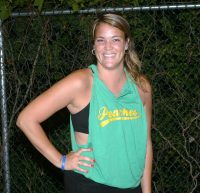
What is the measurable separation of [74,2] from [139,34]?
610 millimetres

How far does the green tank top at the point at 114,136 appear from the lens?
2484 millimetres

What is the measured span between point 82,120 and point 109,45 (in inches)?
18.8

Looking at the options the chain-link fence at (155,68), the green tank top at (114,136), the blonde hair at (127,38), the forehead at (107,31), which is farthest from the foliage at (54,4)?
the green tank top at (114,136)

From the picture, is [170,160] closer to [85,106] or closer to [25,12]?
[85,106]

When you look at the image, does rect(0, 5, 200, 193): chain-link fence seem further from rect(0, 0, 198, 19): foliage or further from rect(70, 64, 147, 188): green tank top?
rect(70, 64, 147, 188): green tank top

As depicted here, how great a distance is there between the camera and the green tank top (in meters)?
2.48

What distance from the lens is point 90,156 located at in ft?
8.46

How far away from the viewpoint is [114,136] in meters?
2.49

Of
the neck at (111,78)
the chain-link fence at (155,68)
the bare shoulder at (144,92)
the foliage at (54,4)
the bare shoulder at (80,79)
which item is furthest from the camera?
the chain-link fence at (155,68)

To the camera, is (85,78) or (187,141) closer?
(85,78)

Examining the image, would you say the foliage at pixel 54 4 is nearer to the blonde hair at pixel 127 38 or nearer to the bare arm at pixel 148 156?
the blonde hair at pixel 127 38

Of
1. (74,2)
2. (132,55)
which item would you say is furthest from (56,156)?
(74,2)

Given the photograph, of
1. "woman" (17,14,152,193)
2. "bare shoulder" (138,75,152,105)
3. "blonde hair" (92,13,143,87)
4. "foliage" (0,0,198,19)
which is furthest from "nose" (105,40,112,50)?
"foliage" (0,0,198,19)

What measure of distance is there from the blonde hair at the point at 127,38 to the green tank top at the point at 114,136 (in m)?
0.21
